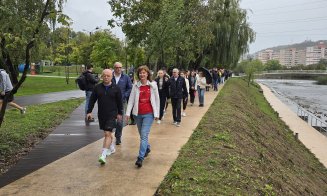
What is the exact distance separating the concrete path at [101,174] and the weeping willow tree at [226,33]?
28431 millimetres

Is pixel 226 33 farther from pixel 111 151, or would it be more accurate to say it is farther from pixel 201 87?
pixel 111 151

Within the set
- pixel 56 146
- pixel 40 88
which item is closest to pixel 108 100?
pixel 56 146

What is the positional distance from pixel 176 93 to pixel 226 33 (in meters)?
25.8

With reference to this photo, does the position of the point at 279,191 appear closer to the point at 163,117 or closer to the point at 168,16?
the point at 163,117

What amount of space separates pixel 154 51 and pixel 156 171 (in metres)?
11.8

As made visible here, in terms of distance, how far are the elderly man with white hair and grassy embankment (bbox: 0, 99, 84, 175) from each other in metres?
3.60

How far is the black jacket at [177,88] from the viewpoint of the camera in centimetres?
1194

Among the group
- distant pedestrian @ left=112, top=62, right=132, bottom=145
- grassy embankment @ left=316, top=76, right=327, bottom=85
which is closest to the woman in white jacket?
distant pedestrian @ left=112, top=62, right=132, bottom=145

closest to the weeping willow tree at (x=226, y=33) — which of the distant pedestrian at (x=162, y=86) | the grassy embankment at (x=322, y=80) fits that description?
the distant pedestrian at (x=162, y=86)

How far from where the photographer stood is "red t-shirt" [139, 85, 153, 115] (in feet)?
Result: 23.3

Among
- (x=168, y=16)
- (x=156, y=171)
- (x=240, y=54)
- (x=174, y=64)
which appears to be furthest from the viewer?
(x=240, y=54)

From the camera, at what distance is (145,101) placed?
7.11m

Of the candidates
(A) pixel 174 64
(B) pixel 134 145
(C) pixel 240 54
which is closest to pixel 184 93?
(B) pixel 134 145

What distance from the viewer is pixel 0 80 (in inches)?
417
